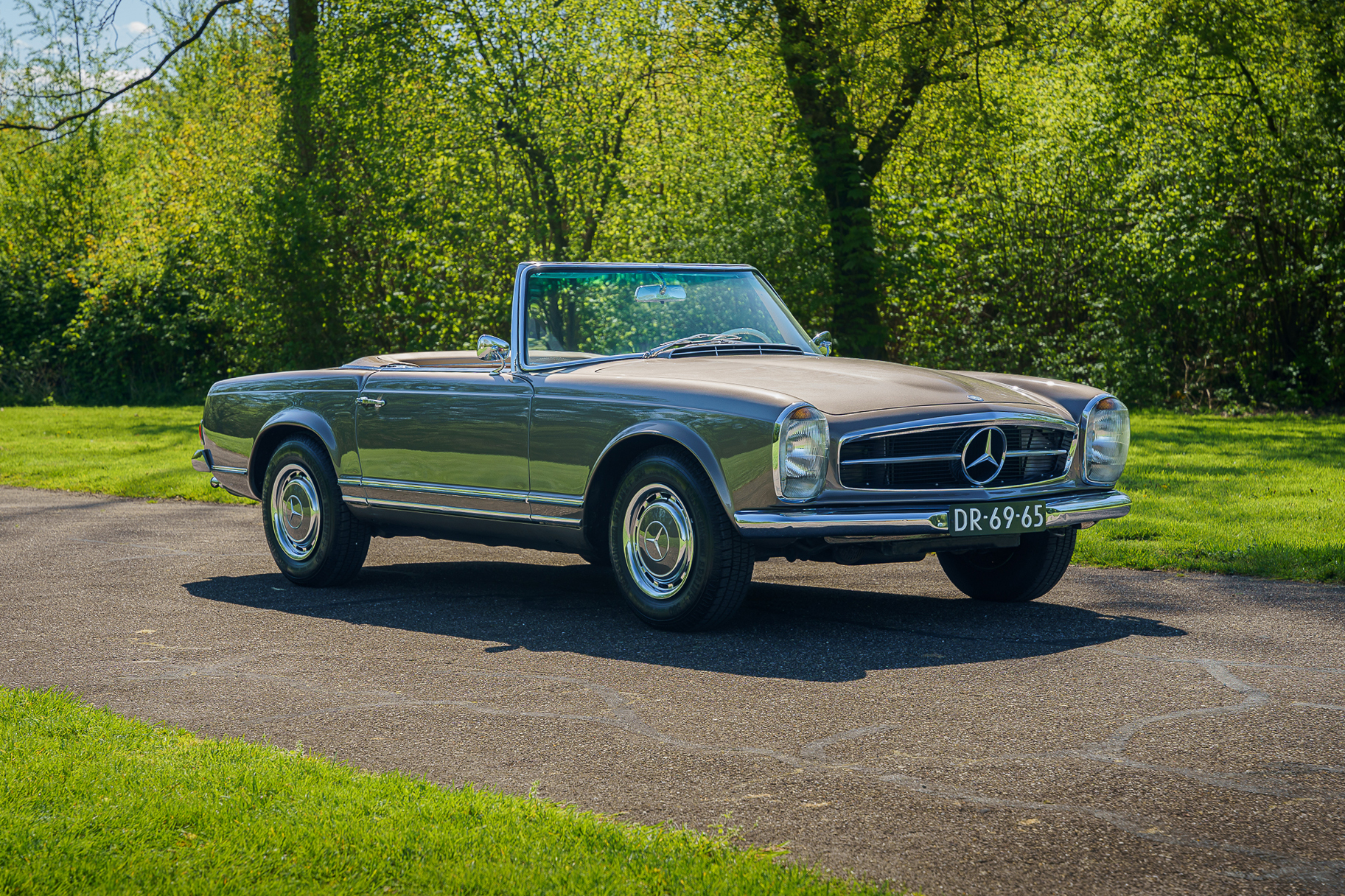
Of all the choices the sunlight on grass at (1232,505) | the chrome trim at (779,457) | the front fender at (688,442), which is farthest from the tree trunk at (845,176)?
the chrome trim at (779,457)

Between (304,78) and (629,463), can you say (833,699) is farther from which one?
(304,78)

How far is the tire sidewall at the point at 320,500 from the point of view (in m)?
7.78

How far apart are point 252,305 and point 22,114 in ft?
16.0

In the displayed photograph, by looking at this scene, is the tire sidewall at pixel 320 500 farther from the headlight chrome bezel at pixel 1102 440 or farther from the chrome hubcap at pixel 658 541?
the headlight chrome bezel at pixel 1102 440

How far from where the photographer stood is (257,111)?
29094 millimetres

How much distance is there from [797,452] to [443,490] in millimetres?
2204

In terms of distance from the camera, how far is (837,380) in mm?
6297

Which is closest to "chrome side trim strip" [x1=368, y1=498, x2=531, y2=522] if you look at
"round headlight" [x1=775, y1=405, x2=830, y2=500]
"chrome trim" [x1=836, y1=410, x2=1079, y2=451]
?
"round headlight" [x1=775, y1=405, x2=830, y2=500]

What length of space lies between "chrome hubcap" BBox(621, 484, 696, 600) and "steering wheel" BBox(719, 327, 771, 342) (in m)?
1.35

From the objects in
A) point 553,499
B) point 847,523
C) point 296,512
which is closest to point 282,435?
point 296,512

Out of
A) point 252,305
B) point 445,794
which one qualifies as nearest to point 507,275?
point 252,305

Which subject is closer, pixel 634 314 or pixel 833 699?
pixel 833 699

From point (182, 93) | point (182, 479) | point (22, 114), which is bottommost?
point (182, 479)

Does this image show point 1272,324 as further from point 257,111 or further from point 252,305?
point 257,111
